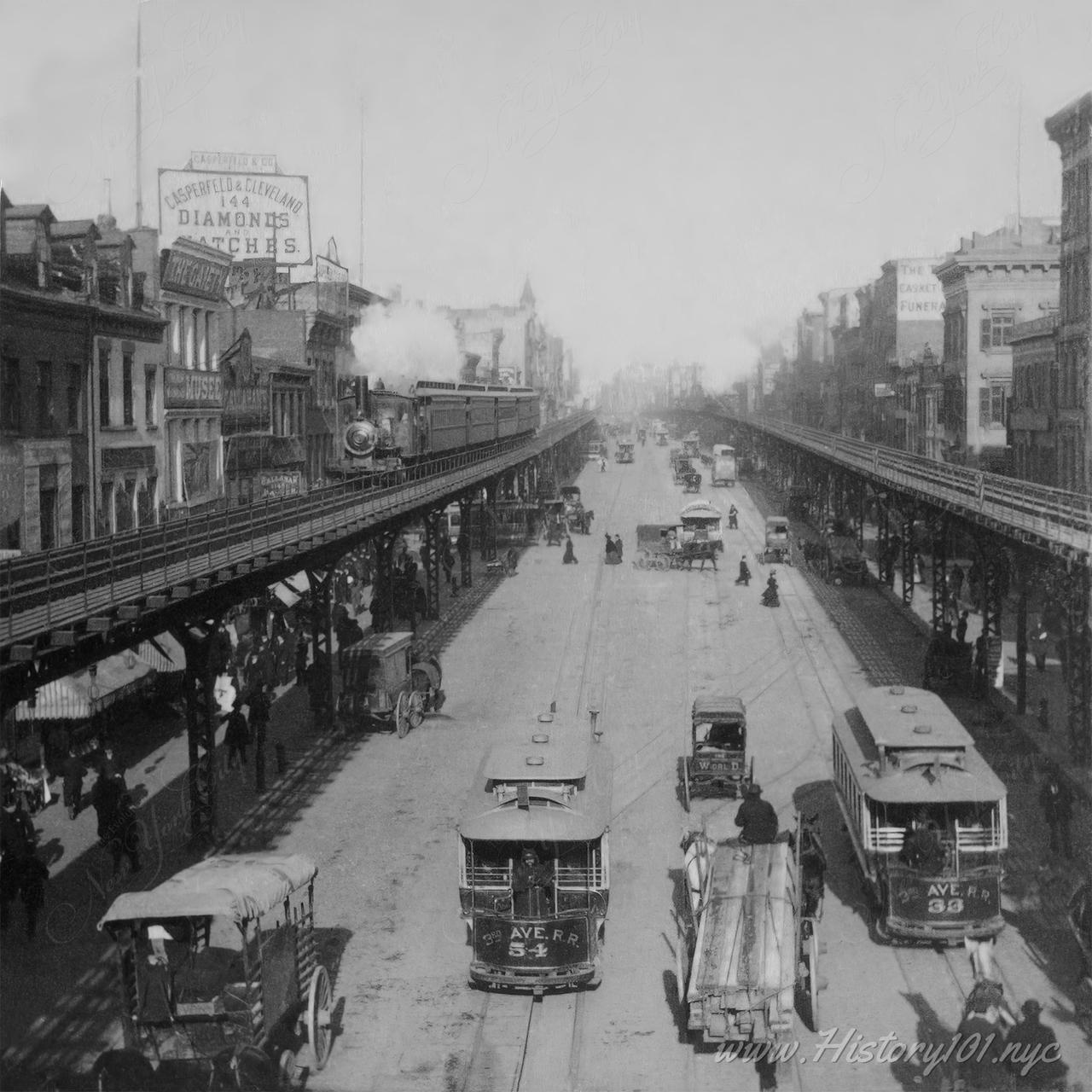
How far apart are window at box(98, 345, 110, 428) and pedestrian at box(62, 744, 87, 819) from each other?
1343cm

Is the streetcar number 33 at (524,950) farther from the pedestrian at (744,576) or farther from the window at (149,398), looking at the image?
the pedestrian at (744,576)

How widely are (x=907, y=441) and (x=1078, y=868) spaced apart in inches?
2722

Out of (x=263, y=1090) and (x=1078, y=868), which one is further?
(x=1078, y=868)

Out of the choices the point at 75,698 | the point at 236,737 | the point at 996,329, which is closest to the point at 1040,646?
the point at 236,737

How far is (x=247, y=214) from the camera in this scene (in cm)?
6059

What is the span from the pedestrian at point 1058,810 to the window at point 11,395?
23.5m

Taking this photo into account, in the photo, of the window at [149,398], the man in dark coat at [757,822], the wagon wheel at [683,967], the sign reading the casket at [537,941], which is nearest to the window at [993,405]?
the window at [149,398]

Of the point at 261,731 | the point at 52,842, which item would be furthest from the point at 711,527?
the point at 52,842

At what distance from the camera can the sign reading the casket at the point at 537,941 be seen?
54.8ft

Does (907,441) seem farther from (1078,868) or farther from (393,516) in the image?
(1078,868)

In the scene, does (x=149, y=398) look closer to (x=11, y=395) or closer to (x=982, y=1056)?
(x=11, y=395)

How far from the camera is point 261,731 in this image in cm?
2677

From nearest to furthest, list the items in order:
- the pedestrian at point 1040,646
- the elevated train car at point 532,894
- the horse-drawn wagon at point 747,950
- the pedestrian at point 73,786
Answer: the horse-drawn wagon at point 747,950 < the elevated train car at point 532,894 < the pedestrian at point 73,786 < the pedestrian at point 1040,646

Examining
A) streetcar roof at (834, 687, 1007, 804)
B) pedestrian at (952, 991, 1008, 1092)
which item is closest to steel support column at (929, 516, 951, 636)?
streetcar roof at (834, 687, 1007, 804)
